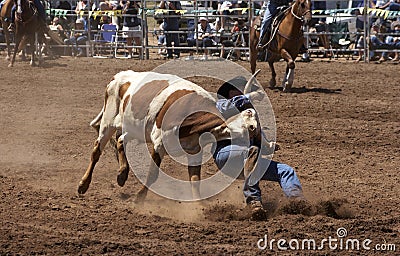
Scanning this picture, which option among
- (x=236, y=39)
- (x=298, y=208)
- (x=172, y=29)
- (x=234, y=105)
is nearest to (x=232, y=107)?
(x=234, y=105)

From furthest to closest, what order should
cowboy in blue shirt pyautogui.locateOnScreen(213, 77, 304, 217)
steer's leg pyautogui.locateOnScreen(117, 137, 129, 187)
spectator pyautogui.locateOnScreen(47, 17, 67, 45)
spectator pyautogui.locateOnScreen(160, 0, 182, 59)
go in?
spectator pyautogui.locateOnScreen(160, 0, 182, 59)
spectator pyautogui.locateOnScreen(47, 17, 67, 45)
steer's leg pyautogui.locateOnScreen(117, 137, 129, 187)
cowboy in blue shirt pyautogui.locateOnScreen(213, 77, 304, 217)

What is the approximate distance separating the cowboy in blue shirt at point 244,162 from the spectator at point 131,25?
14.9 metres

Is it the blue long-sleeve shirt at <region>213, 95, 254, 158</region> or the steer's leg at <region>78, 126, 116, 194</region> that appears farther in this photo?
the steer's leg at <region>78, 126, 116, 194</region>

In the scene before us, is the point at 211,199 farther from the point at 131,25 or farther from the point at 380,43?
the point at 131,25

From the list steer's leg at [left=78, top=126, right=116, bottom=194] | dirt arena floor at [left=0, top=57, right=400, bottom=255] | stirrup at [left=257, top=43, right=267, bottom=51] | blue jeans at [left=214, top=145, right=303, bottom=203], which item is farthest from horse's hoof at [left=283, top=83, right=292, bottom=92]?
blue jeans at [left=214, top=145, right=303, bottom=203]

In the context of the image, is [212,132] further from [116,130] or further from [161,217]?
[116,130]

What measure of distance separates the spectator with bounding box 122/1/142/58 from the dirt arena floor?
7.44 m

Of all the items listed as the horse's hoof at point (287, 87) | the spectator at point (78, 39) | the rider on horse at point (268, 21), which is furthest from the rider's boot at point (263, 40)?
the spectator at point (78, 39)

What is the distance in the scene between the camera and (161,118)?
6266 mm

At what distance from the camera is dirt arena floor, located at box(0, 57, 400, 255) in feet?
17.5

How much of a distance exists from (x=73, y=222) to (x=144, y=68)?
11.6 m

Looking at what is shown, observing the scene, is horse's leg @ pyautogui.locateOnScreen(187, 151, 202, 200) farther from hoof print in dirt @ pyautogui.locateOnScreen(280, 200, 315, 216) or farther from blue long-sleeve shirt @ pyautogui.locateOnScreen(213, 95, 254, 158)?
hoof print in dirt @ pyautogui.locateOnScreen(280, 200, 315, 216)

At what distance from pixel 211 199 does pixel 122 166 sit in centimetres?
92

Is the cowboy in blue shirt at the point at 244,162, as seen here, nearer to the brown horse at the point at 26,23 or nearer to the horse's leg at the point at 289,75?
the horse's leg at the point at 289,75
